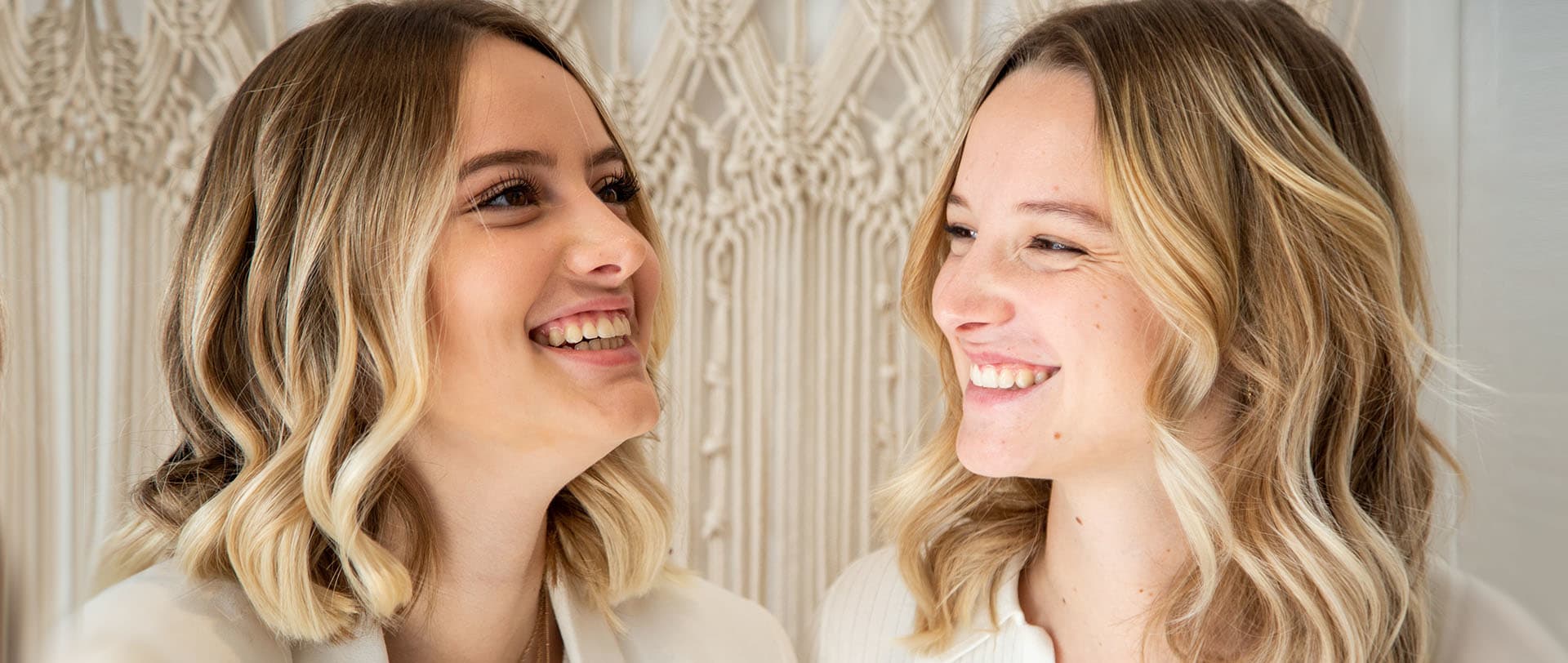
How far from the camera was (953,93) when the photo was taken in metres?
1.81

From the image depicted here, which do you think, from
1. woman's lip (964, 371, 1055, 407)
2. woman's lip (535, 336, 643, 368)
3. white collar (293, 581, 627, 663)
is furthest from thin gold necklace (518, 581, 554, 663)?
woman's lip (964, 371, 1055, 407)

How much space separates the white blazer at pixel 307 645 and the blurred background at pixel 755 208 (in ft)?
0.26

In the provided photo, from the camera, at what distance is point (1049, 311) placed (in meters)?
1.24

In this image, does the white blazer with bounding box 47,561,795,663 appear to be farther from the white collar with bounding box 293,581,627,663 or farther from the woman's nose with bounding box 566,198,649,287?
the woman's nose with bounding box 566,198,649,287

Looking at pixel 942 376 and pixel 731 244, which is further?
pixel 731 244

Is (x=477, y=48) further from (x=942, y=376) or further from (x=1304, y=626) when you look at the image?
(x=1304, y=626)

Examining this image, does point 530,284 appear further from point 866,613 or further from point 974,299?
point 866,613

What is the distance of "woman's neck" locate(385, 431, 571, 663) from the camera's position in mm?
1304

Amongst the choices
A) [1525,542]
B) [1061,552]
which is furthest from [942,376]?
[1525,542]

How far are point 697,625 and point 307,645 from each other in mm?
441

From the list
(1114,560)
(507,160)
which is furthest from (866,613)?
(507,160)

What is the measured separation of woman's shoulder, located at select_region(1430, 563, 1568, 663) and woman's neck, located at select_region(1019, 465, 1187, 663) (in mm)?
283

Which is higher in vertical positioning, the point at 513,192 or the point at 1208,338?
the point at 513,192

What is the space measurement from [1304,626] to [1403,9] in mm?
968
